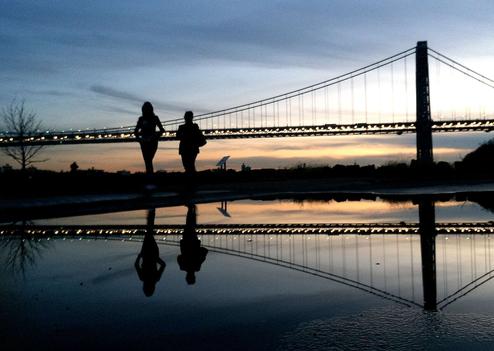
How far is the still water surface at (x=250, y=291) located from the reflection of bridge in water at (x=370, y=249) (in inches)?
0.4

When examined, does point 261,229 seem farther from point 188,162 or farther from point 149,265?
point 188,162

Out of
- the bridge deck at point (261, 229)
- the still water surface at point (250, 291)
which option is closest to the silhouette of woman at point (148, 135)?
the bridge deck at point (261, 229)

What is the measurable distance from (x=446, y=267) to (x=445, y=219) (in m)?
2.96

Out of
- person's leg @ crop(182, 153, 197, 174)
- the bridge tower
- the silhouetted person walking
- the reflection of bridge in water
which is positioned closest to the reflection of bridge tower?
the reflection of bridge in water

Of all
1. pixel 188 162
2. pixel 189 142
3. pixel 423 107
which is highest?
pixel 423 107

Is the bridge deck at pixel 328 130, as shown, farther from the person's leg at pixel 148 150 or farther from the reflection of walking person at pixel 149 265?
the reflection of walking person at pixel 149 265

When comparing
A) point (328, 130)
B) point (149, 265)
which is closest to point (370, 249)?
point (149, 265)

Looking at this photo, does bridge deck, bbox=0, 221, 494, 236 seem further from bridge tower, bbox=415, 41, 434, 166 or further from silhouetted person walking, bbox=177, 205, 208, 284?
Answer: bridge tower, bbox=415, 41, 434, 166

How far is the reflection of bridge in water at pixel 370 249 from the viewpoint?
9.84 feet

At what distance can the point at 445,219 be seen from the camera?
6.27m

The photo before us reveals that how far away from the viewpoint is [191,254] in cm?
414

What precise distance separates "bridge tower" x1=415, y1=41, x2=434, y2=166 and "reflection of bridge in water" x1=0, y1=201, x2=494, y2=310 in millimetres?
34606

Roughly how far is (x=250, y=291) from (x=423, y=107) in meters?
42.7

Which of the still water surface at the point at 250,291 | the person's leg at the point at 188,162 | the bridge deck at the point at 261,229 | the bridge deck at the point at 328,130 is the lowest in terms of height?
the still water surface at the point at 250,291
